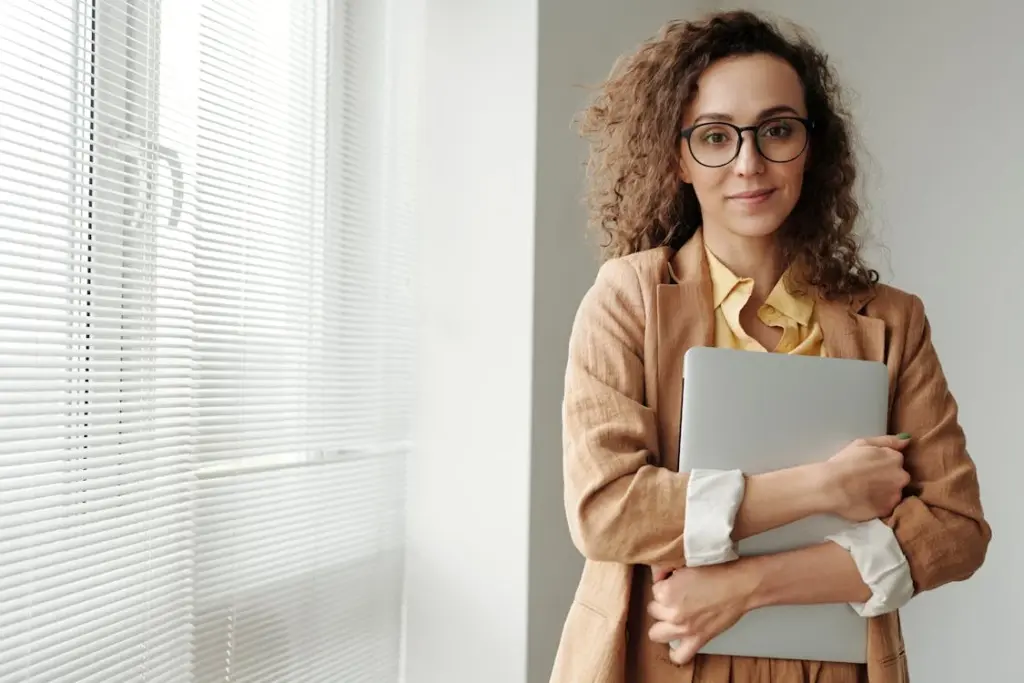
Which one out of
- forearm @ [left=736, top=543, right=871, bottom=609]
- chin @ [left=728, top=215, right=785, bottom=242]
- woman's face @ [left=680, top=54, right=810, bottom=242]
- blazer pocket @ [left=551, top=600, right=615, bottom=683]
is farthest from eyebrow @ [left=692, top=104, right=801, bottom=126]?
blazer pocket @ [left=551, top=600, right=615, bottom=683]

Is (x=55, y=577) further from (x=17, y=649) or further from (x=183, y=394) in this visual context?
(x=183, y=394)

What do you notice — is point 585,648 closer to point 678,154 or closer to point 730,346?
point 730,346

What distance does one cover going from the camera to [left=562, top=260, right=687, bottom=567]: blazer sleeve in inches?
44.8

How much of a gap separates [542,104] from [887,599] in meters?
1.25

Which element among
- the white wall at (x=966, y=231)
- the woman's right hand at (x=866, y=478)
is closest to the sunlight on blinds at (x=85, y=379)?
the woman's right hand at (x=866, y=478)

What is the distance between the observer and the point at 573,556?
2133mm

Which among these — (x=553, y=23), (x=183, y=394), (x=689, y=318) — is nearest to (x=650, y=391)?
(x=689, y=318)

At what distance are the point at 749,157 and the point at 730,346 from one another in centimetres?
25

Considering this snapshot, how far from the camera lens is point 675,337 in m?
1.26

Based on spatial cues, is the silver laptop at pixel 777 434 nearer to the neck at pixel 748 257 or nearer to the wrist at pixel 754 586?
the wrist at pixel 754 586

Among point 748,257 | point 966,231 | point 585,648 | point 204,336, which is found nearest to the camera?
point 585,648

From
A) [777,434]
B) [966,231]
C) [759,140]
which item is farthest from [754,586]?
[966,231]

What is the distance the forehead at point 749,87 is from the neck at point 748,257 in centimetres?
17

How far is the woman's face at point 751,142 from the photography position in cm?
125
